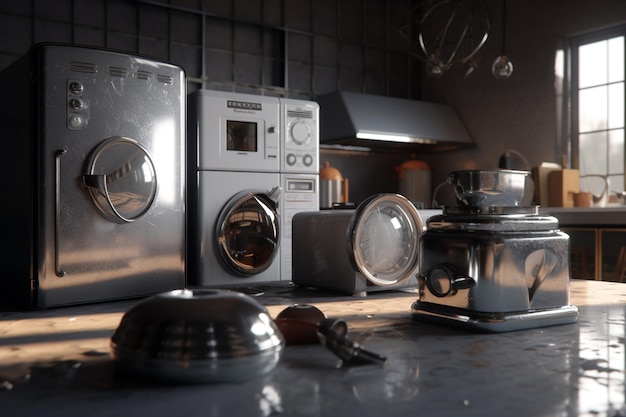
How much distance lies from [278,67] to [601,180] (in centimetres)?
261

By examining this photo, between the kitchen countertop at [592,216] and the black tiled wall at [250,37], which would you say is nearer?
the kitchen countertop at [592,216]

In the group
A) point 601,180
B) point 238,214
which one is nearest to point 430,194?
point 601,180

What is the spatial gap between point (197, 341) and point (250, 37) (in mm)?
4194

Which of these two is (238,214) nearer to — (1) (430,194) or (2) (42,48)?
(2) (42,48)

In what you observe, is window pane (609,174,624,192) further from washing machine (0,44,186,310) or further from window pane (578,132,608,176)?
washing machine (0,44,186,310)

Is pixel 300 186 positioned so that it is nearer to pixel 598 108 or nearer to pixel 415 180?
pixel 415 180

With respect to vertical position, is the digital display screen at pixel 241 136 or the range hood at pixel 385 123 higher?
the range hood at pixel 385 123

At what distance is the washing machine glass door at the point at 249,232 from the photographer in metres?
2.25

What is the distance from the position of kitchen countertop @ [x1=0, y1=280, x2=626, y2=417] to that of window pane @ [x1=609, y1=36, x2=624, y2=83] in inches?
149

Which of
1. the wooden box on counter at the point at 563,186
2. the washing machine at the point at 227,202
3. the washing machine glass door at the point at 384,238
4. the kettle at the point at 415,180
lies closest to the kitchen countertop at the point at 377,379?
the washing machine glass door at the point at 384,238

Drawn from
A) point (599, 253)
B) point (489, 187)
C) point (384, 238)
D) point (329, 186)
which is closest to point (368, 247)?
point (384, 238)

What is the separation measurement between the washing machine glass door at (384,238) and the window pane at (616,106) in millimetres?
3376

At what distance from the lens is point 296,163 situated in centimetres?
254

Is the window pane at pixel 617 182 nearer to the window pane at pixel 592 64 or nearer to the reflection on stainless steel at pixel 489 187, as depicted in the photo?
the window pane at pixel 592 64
